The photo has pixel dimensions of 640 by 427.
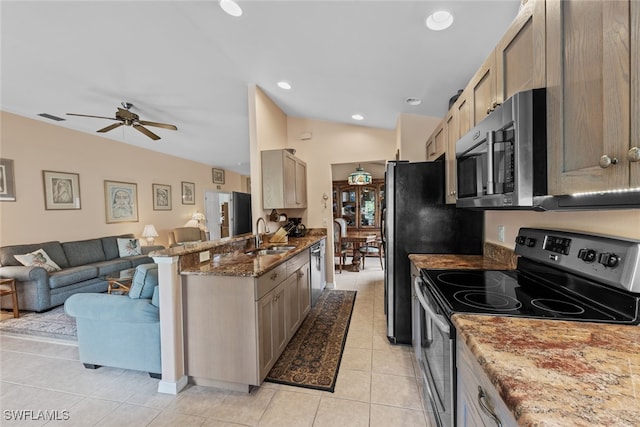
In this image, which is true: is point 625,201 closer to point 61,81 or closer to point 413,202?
point 413,202

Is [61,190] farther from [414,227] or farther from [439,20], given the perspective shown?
[439,20]

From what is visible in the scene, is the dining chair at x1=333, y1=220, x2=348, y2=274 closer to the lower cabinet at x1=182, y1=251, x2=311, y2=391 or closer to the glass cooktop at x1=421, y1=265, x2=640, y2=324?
the lower cabinet at x1=182, y1=251, x2=311, y2=391

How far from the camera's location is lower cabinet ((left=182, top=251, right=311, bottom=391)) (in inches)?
74.7

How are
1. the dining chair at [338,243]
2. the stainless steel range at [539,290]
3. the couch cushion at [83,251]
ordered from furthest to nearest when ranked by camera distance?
1. the dining chair at [338,243]
2. the couch cushion at [83,251]
3. the stainless steel range at [539,290]

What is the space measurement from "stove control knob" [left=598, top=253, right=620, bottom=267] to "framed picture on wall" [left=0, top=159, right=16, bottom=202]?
5.94m

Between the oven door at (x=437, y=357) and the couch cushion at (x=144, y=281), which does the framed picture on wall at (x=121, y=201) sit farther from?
the oven door at (x=437, y=357)

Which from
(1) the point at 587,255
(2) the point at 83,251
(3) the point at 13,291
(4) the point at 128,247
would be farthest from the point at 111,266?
(1) the point at 587,255

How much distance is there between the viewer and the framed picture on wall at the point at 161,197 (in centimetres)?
583

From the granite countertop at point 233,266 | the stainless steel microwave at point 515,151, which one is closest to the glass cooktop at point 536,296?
the stainless steel microwave at point 515,151

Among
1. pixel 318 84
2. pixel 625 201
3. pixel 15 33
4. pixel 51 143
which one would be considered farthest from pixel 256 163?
pixel 51 143

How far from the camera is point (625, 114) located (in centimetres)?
65

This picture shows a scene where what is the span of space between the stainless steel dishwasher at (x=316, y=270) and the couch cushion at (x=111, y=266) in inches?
129

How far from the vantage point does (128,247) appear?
16.0 ft

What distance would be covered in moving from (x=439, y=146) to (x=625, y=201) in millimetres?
1886
